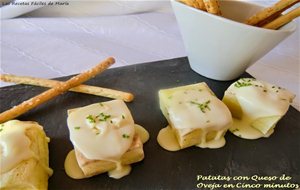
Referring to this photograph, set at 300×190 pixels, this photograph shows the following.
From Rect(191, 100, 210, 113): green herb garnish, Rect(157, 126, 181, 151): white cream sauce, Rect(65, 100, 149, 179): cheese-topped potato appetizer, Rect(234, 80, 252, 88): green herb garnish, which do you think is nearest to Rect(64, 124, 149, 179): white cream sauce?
Rect(65, 100, 149, 179): cheese-topped potato appetizer

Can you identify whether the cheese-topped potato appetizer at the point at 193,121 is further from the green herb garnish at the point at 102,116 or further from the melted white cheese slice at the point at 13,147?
the melted white cheese slice at the point at 13,147

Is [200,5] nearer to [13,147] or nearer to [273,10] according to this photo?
[273,10]

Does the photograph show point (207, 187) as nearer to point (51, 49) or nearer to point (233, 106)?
point (233, 106)

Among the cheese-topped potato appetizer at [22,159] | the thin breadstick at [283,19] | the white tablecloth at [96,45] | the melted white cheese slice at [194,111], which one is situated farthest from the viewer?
the white tablecloth at [96,45]

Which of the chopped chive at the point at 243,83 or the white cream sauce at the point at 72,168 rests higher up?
the chopped chive at the point at 243,83

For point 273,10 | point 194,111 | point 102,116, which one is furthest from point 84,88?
point 273,10

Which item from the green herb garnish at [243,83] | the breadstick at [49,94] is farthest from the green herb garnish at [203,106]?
the breadstick at [49,94]

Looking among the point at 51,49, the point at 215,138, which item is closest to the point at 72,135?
the point at 215,138

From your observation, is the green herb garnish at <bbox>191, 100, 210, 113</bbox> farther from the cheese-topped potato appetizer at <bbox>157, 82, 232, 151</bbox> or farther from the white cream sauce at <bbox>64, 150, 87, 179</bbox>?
the white cream sauce at <bbox>64, 150, 87, 179</bbox>
